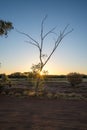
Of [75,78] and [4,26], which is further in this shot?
[75,78]

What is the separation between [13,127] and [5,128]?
0.36 metres

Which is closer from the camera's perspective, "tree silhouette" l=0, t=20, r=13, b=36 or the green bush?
"tree silhouette" l=0, t=20, r=13, b=36

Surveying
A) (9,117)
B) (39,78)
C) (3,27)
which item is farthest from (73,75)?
(9,117)

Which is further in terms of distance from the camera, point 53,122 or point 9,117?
point 9,117

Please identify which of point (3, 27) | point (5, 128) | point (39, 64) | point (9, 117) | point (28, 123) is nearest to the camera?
point (5, 128)

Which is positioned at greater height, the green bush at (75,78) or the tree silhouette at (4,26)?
the tree silhouette at (4,26)

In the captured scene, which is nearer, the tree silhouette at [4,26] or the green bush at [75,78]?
the tree silhouette at [4,26]

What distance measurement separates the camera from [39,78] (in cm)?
3042

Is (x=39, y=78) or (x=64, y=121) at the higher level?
(x=39, y=78)

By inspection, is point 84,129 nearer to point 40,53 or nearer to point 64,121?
point 64,121

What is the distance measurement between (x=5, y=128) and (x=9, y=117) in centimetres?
243

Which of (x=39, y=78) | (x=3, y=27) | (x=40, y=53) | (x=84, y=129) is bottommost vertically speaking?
(x=84, y=129)

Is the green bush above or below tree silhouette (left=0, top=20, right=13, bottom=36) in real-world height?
below

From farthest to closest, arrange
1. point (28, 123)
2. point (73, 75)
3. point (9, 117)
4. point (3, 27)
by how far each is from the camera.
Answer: point (73, 75)
point (3, 27)
point (9, 117)
point (28, 123)
